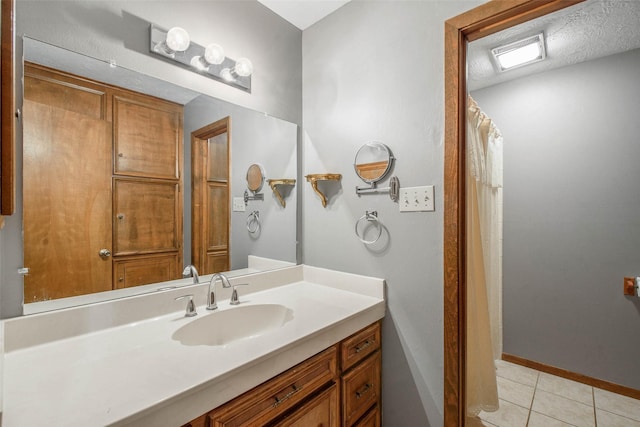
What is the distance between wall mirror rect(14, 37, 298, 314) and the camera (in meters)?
1.00

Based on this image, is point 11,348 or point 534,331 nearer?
point 11,348

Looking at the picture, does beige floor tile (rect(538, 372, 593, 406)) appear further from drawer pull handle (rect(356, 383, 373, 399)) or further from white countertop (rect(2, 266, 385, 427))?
white countertop (rect(2, 266, 385, 427))

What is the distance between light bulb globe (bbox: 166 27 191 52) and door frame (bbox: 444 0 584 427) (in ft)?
3.59

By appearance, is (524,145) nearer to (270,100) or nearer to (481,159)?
(481,159)

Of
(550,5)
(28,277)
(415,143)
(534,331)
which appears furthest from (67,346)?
(534,331)

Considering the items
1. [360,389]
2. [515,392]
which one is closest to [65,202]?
[360,389]

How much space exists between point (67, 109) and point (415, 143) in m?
1.35

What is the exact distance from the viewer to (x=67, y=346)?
917mm

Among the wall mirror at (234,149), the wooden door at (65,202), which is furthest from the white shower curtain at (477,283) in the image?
the wooden door at (65,202)

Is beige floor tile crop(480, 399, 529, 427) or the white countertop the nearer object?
the white countertop

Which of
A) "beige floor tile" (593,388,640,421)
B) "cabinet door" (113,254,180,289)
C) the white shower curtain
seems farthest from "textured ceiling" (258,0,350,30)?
"beige floor tile" (593,388,640,421)

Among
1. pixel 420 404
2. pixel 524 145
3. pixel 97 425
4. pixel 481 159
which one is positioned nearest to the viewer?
pixel 97 425

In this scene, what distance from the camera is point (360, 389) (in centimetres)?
127

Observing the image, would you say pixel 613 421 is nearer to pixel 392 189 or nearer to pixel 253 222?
pixel 392 189
